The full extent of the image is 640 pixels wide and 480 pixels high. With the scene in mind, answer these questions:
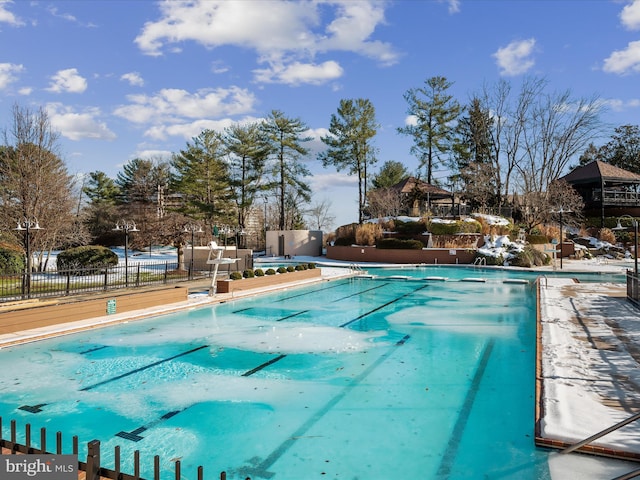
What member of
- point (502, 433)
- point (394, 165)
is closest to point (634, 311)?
point (502, 433)

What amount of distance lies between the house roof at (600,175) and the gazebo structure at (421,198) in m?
15.2

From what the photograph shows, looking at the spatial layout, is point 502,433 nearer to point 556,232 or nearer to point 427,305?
point 427,305

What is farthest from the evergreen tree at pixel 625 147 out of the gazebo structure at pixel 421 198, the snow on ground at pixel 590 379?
the snow on ground at pixel 590 379

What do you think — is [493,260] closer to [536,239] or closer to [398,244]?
[398,244]

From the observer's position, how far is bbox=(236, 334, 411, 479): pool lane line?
16.0 feet

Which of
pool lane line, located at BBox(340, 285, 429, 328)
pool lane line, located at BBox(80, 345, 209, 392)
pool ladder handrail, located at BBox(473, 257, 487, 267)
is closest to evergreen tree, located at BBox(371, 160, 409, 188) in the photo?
pool ladder handrail, located at BBox(473, 257, 487, 267)

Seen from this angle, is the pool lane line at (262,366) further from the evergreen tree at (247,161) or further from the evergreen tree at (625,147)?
the evergreen tree at (625,147)

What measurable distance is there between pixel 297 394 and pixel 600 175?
4736 centimetres

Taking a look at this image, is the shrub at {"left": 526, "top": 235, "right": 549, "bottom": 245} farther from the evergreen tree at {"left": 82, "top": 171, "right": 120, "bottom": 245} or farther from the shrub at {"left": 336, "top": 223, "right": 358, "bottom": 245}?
the evergreen tree at {"left": 82, "top": 171, "right": 120, "bottom": 245}

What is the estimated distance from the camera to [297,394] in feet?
23.8

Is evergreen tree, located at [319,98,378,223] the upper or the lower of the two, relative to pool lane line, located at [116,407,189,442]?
upper

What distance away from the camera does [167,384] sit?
777 centimetres

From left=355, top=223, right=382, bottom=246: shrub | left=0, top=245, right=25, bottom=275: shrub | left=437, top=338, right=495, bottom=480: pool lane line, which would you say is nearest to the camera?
left=437, top=338, right=495, bottom=480: pool lane line

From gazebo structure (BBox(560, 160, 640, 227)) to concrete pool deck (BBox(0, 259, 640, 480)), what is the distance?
116 feet
